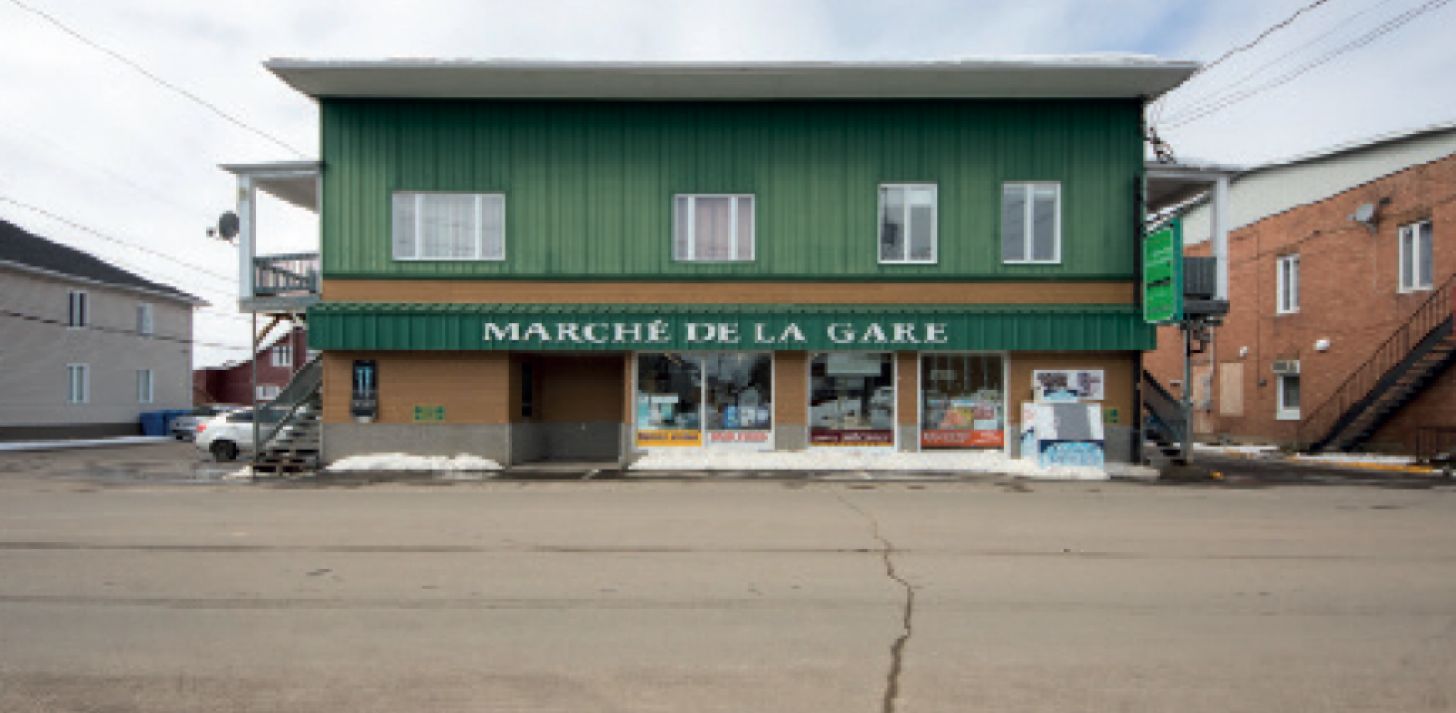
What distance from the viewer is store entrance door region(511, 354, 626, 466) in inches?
815

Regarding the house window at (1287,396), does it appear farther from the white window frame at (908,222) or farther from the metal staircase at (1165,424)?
the white window frame at (908,222)

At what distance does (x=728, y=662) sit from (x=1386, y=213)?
25.4 metres

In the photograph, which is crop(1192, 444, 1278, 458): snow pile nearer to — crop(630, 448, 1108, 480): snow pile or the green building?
the green building

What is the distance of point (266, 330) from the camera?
2092 centimetres

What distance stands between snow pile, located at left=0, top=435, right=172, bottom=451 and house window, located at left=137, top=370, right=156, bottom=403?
6.66ft

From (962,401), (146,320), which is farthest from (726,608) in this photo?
(146,320)

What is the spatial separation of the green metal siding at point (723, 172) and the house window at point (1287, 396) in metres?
12.6

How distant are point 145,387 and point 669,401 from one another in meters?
33.5

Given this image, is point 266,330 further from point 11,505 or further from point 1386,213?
point 1386,213

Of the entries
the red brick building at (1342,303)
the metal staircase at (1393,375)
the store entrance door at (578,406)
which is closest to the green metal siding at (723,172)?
the store entrance door at (578,406)

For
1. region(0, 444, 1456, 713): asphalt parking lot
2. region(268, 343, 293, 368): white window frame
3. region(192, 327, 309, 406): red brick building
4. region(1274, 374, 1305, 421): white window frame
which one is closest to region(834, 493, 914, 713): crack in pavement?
region(0, 444, 1456, 713): asphalt parking lot

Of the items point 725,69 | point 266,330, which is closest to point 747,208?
point 725,69

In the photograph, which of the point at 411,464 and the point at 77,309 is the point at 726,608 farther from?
the point at 77,309

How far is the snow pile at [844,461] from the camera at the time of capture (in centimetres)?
1802
